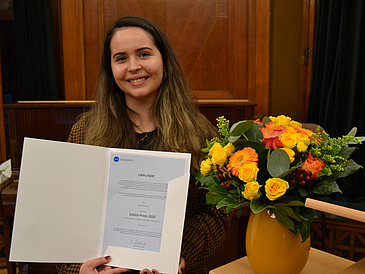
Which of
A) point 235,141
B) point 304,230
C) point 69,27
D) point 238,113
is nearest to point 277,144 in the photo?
point 235,141

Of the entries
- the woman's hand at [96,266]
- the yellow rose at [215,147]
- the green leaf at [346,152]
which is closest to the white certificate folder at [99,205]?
the woman's hand at [96,266]

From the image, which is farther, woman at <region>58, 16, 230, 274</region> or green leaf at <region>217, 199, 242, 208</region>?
woman at <region>58, 16, 230, 274</region>

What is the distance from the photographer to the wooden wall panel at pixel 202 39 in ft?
6.64

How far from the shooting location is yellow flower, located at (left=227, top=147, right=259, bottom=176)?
0.82 metres

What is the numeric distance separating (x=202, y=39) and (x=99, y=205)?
1375mm

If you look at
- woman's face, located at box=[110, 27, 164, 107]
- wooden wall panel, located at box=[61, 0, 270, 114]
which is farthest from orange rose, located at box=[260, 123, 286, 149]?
wooden wall panel, located at box=[61, 0, 270, 114]

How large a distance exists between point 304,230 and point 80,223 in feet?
2.18

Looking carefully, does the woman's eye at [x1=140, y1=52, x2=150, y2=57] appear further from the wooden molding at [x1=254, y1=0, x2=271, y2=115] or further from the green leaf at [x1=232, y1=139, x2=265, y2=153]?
the wooden molding at [x1=254, y1=0, x2=271, y2=115]

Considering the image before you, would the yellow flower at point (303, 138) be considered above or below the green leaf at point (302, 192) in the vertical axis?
above

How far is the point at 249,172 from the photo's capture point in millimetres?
794

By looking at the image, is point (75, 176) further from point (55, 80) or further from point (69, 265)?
point (55, 80)

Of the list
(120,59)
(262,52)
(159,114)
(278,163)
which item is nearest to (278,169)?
(278,163)

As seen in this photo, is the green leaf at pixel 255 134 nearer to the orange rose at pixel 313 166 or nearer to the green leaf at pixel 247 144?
the green leaf at pixel 247 144

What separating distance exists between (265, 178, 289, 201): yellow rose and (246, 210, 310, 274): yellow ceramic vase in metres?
0.09
